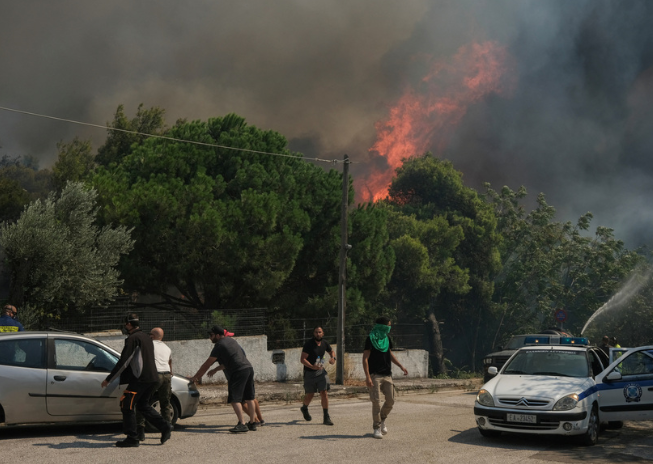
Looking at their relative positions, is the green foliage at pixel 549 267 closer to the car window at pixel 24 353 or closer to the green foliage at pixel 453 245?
the green foliage at pixel 453 245

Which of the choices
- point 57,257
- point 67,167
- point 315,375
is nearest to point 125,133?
point 67,167

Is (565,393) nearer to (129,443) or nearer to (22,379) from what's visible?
(129,443)

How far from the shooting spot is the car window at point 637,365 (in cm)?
1163

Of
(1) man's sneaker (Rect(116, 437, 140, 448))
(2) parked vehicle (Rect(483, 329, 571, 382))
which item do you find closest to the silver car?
(1) man's sneaker (Rect(116, 437, 140, 448))

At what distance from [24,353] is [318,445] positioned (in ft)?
14.8

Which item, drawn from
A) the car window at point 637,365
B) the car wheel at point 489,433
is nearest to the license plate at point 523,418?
the car wheel at point 489,433

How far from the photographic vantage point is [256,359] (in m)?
21.0

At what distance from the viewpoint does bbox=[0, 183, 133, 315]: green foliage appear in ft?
55.2

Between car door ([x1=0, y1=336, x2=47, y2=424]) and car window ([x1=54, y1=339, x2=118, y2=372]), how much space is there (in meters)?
0.24

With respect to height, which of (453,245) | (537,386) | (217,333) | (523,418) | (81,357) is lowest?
(523,418)

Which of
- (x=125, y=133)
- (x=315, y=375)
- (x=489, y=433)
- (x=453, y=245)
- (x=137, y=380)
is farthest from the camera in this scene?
(x=453, y=245)

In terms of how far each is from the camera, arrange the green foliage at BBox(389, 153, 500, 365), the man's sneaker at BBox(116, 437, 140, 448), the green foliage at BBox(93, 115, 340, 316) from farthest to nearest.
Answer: the green foliage at BBox(389, 153, 500, 365) < the green foliage at BBox(93, 115, 340, 316) < the man's sneaker at BBox(116, 437, 140, 448)

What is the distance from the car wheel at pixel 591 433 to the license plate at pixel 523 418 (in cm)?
86

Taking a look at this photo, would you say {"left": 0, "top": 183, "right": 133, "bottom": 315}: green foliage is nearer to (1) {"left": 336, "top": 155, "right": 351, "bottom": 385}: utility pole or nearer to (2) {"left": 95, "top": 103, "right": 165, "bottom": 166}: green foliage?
(1) {"left": 336, "top": 155, "right": 351, "bottom": 385}: utility pole
